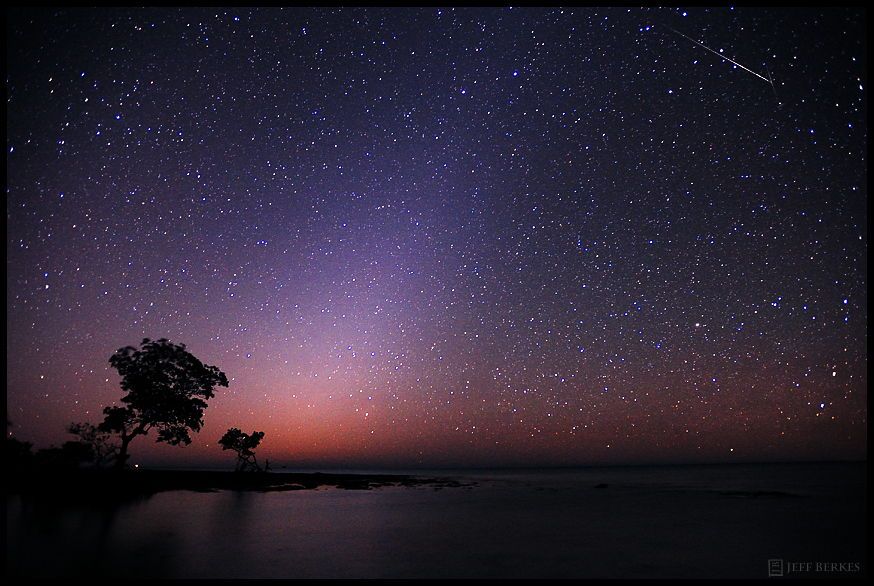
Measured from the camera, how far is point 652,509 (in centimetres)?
2561

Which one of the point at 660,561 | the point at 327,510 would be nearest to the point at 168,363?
the point at 327,510

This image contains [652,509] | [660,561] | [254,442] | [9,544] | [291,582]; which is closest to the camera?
[291,582]

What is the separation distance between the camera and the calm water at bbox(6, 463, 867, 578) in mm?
11070

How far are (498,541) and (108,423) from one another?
767 inches

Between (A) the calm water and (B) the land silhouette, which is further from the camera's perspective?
(B) the land silhouette

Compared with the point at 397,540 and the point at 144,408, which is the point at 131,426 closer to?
the point at 144,408

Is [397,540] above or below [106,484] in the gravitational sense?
above

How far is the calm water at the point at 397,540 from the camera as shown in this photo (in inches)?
436

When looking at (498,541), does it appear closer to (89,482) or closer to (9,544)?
(9,544)

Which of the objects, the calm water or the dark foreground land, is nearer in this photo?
the calm water

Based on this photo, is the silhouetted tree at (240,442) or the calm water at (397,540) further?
the silhouetted tree at (240,442)

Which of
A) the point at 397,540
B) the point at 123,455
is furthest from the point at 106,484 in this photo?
the point at 397,540

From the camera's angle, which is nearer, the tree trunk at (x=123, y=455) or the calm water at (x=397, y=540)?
the calm water at (x=397, y=540)

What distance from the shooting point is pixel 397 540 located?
49.5 ft
